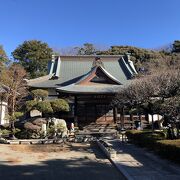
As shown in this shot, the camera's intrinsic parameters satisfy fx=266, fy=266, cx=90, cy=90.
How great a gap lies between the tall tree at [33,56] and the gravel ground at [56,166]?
34011 millimetres

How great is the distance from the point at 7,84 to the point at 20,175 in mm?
18671

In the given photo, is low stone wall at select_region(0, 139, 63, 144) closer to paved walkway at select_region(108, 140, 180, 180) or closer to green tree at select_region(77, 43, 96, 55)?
paved walkway at select_region(108, 140, 180, 180)

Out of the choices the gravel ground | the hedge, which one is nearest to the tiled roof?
the hedge

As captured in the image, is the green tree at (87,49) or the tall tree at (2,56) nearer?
the tall tree at (2,56)

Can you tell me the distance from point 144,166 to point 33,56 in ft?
132

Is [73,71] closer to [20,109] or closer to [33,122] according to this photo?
A: [20,109]

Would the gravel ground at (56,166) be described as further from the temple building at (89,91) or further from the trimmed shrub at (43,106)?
the temple building at (89,91)

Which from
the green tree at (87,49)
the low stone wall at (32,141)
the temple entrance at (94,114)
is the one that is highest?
the green tree at (87,49)

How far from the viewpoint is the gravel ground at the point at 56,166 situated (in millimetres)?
9210

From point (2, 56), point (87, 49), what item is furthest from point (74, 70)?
point (87, 49)

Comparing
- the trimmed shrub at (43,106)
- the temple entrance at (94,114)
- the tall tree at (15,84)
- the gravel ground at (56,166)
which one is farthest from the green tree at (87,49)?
the gravel ground at (56,166)

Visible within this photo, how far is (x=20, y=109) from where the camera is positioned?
92.2 ft

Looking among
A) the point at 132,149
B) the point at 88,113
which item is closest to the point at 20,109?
the point at 88,113

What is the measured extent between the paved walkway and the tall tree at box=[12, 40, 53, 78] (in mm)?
35897
